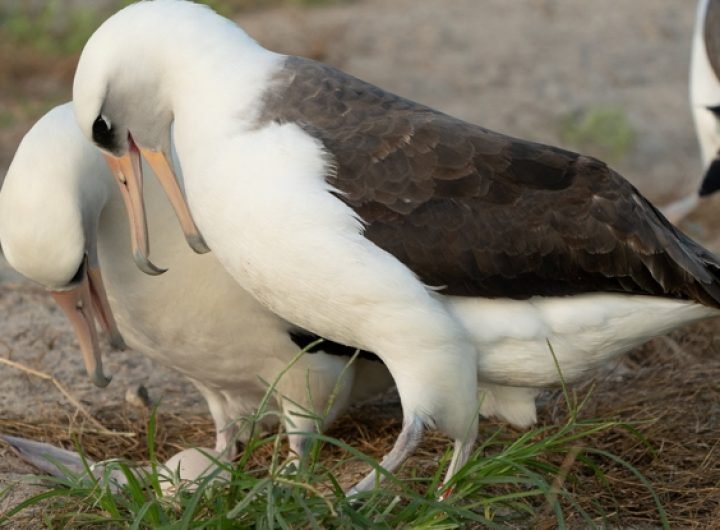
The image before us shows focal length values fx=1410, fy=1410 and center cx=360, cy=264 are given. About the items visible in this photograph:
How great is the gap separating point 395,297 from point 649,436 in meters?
1.57

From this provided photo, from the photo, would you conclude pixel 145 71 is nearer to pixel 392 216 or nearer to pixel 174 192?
pixel 174 192

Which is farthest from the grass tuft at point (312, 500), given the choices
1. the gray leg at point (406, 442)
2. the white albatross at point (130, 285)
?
the white albatross at point (130, 285)

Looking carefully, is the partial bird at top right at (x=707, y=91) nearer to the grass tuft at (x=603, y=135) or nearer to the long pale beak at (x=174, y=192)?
the grass tuft at (x=603, y=135)

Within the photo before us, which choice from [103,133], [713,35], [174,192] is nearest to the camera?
[103,133]

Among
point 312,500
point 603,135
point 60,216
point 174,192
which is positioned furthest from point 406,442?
point 603,135

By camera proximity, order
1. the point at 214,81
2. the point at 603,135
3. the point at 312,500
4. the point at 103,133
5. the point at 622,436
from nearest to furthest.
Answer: the point at 312,500, the point at 214,81, the point at 103,133, the point at 622,436, the point at 603,135

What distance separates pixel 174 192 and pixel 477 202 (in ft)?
3.41

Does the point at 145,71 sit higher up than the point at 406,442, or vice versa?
the point at 145,71

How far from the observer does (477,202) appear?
4754 mm

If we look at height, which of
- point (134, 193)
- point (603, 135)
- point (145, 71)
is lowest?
point (603, 135)

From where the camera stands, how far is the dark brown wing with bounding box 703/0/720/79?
8.95m

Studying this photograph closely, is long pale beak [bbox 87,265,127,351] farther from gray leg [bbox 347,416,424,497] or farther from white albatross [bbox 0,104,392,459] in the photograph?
gray leg [bbox 347,416,424,497]

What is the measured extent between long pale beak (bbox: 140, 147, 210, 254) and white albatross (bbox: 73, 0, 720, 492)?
→ 0.01 m

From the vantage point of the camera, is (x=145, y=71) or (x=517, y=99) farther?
(x=517, y=99)
